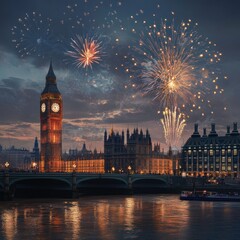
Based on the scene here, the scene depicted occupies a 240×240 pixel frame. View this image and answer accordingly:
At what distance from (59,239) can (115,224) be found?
14985 mm

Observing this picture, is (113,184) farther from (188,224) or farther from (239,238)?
(239,238)

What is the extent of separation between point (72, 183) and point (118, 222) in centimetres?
5423

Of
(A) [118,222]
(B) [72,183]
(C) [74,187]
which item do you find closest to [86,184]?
(B) [72,183]

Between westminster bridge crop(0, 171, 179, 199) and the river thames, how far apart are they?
62.5 feet

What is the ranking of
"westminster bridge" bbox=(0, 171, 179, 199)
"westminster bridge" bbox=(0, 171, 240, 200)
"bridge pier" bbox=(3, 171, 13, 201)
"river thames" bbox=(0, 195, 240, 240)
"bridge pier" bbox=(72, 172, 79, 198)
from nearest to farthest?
"river thames" bbox=(0, 195, 240, 240)
"bridge pier" bbox=(3, 171, 13, 201)
"westminster bridge" bbox=(0, 171, 179, 199)
"westminster bridge" bbox=(0, 171, 240, 200)
"bridge pier" bbox=(72, 172, 79, 198)

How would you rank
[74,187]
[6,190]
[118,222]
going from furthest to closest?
[74,187]
[6,190]
[118,222]

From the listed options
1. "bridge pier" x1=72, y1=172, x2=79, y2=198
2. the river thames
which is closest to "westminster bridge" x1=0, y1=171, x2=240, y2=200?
"bridge pier" x1=72, y1=172, x2=79, y2=198

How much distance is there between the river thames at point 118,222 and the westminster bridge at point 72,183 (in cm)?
1905

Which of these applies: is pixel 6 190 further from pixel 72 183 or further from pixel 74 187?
pixel 72 183

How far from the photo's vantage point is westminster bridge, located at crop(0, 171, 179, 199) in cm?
12012

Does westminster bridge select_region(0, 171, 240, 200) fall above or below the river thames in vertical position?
above

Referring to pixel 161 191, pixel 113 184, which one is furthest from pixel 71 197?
pixel 161 191

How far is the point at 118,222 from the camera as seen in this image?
252ft

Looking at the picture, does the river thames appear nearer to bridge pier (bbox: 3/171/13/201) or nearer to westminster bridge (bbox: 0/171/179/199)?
bridge pier (bbox: 3/171/13/201)
